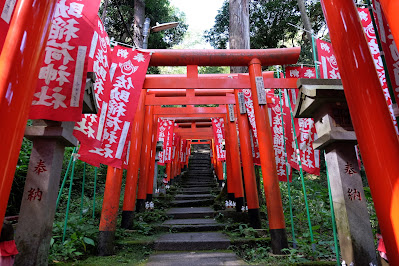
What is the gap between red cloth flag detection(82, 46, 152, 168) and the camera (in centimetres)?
434

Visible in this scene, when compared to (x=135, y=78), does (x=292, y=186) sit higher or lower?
lower

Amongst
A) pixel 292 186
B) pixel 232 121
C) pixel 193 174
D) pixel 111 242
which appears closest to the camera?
pixel 111 242

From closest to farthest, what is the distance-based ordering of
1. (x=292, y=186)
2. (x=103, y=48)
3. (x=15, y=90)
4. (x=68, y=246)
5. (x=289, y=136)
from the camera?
(x=15, y=90), (x=103, y=48), (x=68, y=246), (x=289, y=136), (x=292, y=186)

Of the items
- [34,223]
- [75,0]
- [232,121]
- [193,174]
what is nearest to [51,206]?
[34,223]

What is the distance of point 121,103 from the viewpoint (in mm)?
4930

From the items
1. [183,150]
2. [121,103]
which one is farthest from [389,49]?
[183,150]

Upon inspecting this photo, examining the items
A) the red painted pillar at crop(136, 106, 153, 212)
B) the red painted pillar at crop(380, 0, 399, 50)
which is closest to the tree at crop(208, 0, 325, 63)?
the red painted pillar at crop(136, 106, 153, 212)

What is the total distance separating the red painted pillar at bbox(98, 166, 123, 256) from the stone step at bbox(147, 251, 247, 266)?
0.86 meters

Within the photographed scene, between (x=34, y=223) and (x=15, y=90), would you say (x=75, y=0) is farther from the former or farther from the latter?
(x=34, y=223)

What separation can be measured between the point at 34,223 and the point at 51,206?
0.22 metres

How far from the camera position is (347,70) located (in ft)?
6.36

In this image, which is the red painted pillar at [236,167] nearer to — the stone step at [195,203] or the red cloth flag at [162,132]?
the stone step at [195,203]

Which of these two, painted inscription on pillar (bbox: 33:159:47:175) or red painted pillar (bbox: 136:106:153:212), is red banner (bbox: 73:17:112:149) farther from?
red painted pillar (bbox: 136:106:153:212)

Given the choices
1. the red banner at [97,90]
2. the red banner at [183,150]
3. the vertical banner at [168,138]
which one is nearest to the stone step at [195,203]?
the vertical banner at [168,138]
